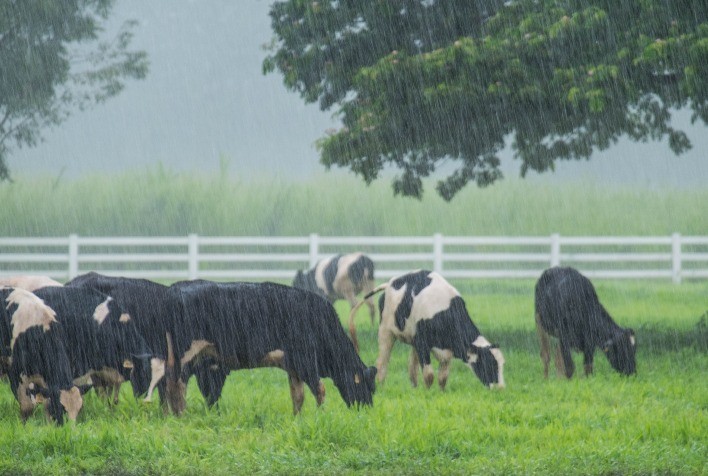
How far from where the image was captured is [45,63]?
1078 inches

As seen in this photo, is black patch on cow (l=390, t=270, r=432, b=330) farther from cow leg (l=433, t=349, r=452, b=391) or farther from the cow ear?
the cow ear

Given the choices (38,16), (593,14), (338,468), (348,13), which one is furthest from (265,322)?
(38,16)

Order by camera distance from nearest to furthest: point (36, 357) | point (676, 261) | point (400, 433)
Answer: point (400, 433) < point (36, 357) < point (676, 261)

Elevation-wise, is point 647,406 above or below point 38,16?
below

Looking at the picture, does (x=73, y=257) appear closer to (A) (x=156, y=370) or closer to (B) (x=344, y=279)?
(B) (x=344, y=279)

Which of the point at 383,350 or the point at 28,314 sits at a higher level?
the point at 28,314

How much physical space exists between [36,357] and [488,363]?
4543 millimetres

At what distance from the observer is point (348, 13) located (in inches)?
642

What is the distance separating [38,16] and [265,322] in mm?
20429

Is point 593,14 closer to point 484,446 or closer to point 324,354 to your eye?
point 324,354

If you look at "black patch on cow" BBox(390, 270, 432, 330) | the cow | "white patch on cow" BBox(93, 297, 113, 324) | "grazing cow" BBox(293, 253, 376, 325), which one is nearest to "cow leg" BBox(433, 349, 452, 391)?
"black patch on cow" BBox(390, 270, 432, 330)

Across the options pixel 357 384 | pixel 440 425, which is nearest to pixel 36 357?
pixel 357 384

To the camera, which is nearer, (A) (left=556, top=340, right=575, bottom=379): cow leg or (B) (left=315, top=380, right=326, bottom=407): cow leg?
(B) (left=315, top=380, right=326, bottom=407): cow leg

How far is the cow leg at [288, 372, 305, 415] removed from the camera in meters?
9.21
